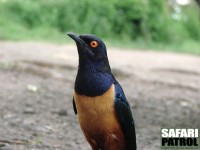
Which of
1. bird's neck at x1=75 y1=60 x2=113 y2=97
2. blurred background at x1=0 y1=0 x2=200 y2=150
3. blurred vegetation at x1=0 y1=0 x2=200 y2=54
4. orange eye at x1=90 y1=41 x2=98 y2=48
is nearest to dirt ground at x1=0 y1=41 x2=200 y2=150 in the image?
blurred background at x1=0 y1=0 x2=200 y2=150

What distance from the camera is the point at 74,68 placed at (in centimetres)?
866

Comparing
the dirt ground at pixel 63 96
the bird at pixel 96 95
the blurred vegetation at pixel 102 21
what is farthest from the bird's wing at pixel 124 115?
the blurred vegetation at pixel 102 21

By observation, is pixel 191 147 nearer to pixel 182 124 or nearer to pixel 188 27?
pixel 182 124

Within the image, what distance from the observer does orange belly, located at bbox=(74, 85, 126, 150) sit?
95.2 inches

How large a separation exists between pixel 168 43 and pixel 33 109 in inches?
528

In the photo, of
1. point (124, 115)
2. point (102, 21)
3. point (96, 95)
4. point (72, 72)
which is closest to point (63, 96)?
point (72, 72)

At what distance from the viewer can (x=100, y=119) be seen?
2.45 meters

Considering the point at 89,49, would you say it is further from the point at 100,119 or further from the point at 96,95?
the point at 100,119

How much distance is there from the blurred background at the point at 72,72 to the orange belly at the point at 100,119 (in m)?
0.85

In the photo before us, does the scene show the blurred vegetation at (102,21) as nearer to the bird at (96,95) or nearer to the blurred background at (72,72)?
the blurred background at (72,72)

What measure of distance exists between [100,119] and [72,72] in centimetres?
603

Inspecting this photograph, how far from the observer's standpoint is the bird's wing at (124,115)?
250 centimetres

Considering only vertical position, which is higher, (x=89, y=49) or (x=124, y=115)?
(x=89, y=49)

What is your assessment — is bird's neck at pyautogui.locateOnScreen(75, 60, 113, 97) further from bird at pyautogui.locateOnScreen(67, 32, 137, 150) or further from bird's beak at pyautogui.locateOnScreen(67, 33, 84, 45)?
bird's beak at pyautogui.locateOnScreen(67, 33, 84, 45)
